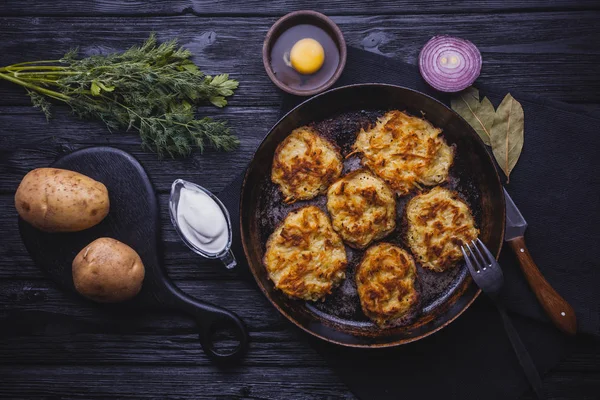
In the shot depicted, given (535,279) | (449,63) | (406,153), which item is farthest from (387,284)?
(449,63)

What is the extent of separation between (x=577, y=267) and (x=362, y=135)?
2.06 m

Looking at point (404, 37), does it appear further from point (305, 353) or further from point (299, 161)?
point (305, 353)

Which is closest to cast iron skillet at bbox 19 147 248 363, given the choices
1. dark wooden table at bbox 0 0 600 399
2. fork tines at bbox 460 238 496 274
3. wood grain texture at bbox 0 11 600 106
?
dark wooden table at bbox 0 0 600 399

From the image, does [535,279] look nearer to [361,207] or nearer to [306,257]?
[361,207]

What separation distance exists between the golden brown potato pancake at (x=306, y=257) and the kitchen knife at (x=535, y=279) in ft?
4.47

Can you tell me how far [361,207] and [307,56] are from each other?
131 cm

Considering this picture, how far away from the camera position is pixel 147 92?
4273 mm

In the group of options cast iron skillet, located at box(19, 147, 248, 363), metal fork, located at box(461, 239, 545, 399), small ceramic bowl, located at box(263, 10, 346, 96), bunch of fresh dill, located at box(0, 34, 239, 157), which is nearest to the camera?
metal fork, located at box(461, 239, 545, 399)

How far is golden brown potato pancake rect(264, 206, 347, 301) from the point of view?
4.05m

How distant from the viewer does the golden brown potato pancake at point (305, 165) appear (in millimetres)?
4086

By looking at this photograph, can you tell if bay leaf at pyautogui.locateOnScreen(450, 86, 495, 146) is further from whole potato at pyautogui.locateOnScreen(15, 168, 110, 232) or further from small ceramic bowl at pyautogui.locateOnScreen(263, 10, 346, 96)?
whole potato at pyautogui.locateOnScreen(15, 168, 110, 232)

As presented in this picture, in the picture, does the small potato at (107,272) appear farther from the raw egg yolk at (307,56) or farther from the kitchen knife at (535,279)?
the kitchen knife at (535,279)

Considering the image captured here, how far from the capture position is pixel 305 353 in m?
4.37

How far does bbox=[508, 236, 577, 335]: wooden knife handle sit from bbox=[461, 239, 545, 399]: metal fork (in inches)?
10.9
